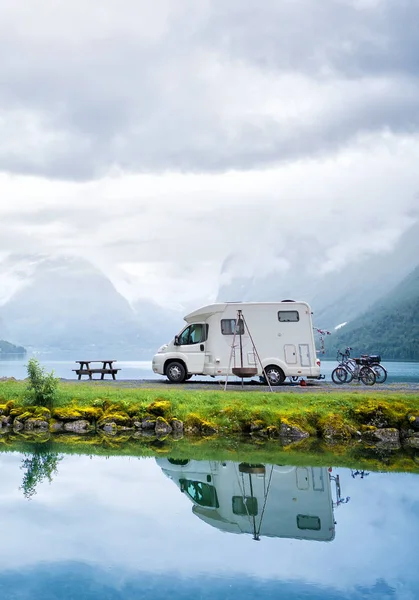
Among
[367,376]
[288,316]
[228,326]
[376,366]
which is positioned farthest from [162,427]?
[376,366]

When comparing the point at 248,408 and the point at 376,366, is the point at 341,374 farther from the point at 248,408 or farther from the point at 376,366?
the point at 248,408

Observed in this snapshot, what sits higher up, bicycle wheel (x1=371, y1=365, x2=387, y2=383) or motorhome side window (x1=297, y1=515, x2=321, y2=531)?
bicycle wheel (x1=371, y1=365, x2=387, y2=383)

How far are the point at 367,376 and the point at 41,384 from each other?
1551 cm

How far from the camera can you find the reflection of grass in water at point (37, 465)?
46.9 feet

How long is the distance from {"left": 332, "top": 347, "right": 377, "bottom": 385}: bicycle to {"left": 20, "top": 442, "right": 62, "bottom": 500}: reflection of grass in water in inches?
623

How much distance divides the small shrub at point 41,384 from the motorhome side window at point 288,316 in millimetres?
10284

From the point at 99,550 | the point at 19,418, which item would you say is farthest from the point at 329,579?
the point at 19,418

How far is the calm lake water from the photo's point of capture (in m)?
8.18

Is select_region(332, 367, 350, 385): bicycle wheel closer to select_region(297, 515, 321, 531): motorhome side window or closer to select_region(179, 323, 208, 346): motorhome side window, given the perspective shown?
select_region(179, 323, 208, 346): motorhome side window

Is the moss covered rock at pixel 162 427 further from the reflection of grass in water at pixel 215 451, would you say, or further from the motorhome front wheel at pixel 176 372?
the motorhome front wheel at pixel 176 372

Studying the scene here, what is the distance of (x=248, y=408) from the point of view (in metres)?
21.0

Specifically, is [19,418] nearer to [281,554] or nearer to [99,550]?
[99,550]

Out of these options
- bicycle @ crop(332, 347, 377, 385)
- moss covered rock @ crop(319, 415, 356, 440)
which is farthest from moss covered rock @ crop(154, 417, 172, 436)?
bicycle @ crop(332, 347, 377, 385)

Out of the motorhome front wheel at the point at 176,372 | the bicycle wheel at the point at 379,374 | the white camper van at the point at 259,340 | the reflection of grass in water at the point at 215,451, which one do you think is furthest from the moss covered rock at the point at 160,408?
the bicycle wheel at the point at 379,374
